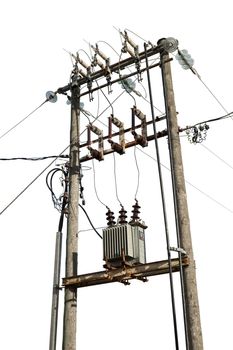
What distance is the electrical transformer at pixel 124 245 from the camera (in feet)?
26.3

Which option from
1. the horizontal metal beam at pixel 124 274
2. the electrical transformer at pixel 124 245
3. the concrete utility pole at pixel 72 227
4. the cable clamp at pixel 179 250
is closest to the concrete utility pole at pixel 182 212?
the cable clamp at pixel 179 250

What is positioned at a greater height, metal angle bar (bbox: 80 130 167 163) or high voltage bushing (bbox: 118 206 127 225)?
metal angle bar (bbox: 80 130 167 163)

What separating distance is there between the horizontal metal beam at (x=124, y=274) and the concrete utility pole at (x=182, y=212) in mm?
231

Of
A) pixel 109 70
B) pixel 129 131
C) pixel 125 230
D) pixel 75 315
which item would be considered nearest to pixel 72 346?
pixel 75 315

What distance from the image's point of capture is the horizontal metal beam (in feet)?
24.3

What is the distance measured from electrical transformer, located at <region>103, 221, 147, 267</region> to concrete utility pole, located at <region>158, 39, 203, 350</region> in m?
1.04

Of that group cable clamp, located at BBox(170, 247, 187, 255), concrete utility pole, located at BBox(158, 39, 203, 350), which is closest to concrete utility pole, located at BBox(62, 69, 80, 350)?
concrete utility pole, located at BBox(158, 39, 203, 350)

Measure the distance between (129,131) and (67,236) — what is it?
2238 mm

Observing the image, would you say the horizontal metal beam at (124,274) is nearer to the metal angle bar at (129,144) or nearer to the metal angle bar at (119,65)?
the metal angle bar at (129,144)

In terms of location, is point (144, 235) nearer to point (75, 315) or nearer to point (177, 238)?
point (177, 238)

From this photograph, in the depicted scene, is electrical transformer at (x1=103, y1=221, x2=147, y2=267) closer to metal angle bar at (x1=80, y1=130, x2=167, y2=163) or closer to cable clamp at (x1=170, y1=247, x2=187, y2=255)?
cable clamp at (x1=170, y1=247, x2=187, y2=255)

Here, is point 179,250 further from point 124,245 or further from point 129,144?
point 129,144

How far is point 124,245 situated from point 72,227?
4.10ft

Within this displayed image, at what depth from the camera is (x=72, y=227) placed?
8.85 meters
